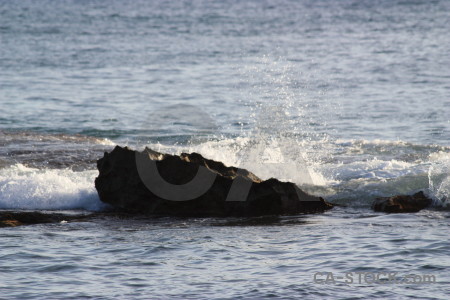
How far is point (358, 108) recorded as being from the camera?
2162cm

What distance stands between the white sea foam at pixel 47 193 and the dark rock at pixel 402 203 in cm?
375

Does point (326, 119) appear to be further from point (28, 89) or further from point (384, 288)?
point (384, 288)

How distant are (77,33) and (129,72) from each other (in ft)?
44.3

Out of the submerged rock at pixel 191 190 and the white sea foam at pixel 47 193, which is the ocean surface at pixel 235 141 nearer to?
the white sea foam at pixel 47 193

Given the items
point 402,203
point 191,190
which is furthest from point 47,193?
point 402,203

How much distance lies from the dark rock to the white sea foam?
3.75m

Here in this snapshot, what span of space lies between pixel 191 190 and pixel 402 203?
2.80 metres

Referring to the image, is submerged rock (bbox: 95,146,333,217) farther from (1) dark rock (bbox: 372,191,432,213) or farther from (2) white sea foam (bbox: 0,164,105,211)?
(1) dark rock (bbox: 372,191,432,213)

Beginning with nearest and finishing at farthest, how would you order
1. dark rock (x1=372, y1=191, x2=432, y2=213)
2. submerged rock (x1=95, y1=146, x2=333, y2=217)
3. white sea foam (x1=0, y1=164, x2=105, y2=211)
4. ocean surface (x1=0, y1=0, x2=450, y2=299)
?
ocean surface (x1=0, y1=0, x2=450, y2=299) → submerged rock (x1=95, y1=146, x2=333, y2=217) → dark rock (x1=372, y1=191, x2=432, y2=213) → white sea foam (x1=0, y1=164, x2=105, y2=211)

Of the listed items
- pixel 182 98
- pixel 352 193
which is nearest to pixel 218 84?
pixel 182 98

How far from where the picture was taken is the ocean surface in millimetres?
8406

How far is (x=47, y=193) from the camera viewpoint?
38.2 ft

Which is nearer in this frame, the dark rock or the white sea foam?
the dark rock

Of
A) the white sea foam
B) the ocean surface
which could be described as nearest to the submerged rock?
the ocean surface
